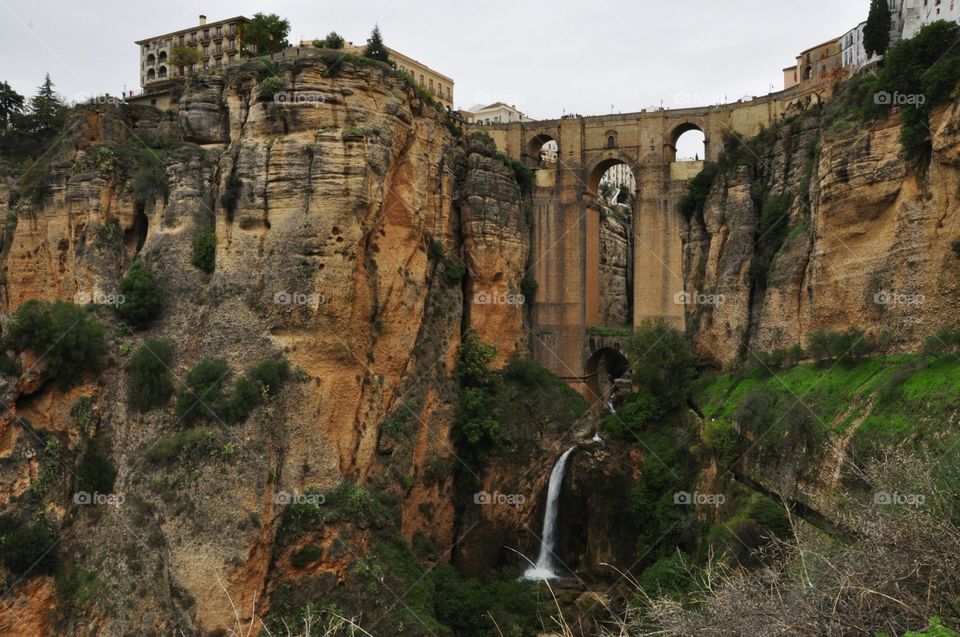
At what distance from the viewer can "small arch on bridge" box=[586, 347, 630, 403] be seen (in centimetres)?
4172

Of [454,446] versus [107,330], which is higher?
[107,330]

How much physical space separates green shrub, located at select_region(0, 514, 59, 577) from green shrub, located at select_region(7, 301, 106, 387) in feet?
15.6

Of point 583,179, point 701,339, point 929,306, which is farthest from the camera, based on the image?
point 583,179

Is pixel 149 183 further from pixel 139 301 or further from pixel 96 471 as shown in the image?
pixel 96 471

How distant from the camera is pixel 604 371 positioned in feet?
154

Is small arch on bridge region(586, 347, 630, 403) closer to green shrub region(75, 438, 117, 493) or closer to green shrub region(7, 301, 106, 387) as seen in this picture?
green shrub region(75, 438, 117, 493)

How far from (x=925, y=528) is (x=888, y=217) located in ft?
67.1

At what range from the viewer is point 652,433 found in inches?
1399

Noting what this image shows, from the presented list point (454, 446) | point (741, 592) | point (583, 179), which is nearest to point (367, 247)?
point (454, 446)

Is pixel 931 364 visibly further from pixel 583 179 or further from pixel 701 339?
pixel 583 179

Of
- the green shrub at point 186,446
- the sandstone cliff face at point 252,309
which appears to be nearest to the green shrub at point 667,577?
the sandstone cliff face at point 252,309

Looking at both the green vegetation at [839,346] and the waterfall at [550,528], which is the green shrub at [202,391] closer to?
the waterfall at [550,528]

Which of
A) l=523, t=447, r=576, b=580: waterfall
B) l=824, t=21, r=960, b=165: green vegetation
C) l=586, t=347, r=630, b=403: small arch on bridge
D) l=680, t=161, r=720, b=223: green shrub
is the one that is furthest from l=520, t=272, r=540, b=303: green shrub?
l=824, t=21, r=960, b=165: green vegetation

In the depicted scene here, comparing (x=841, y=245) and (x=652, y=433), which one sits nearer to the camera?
(x=841, y=245)
